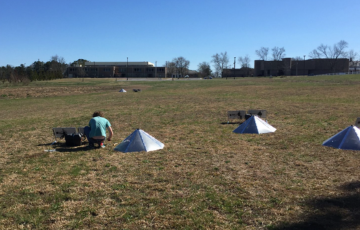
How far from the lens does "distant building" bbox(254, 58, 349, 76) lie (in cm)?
12912

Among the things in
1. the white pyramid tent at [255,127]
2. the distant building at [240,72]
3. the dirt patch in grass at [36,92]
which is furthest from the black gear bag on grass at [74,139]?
the distant building at [240,72]

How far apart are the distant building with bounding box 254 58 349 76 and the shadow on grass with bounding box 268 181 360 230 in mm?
127919

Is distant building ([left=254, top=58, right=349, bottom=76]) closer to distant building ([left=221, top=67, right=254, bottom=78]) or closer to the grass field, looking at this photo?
distant building ([left=221, top=67, right=254, bottom=78])

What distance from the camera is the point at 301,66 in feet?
433

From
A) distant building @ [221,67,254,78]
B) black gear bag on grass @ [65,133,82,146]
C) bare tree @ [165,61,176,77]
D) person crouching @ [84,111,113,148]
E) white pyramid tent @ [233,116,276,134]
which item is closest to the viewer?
person crouching @ [84,111,113,148]

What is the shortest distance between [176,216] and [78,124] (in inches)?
439

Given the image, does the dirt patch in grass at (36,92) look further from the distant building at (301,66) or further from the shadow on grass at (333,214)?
the distant building at (301,66)

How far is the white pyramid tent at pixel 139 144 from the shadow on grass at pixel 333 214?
488 cm

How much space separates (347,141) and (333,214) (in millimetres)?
4570

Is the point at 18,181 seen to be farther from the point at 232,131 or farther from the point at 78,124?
the point at 78,124

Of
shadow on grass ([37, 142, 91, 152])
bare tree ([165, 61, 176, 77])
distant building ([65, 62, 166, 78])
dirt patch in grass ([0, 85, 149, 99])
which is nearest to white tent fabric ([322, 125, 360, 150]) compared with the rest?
shadow on grass ([37, 142, 91, 152])

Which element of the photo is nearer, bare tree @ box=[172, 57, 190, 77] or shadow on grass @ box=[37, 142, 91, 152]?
shadow on grass @ box=[37, 142, 91, 152]

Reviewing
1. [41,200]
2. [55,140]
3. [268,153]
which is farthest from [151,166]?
[55,140]

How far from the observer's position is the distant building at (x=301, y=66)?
129 meters
